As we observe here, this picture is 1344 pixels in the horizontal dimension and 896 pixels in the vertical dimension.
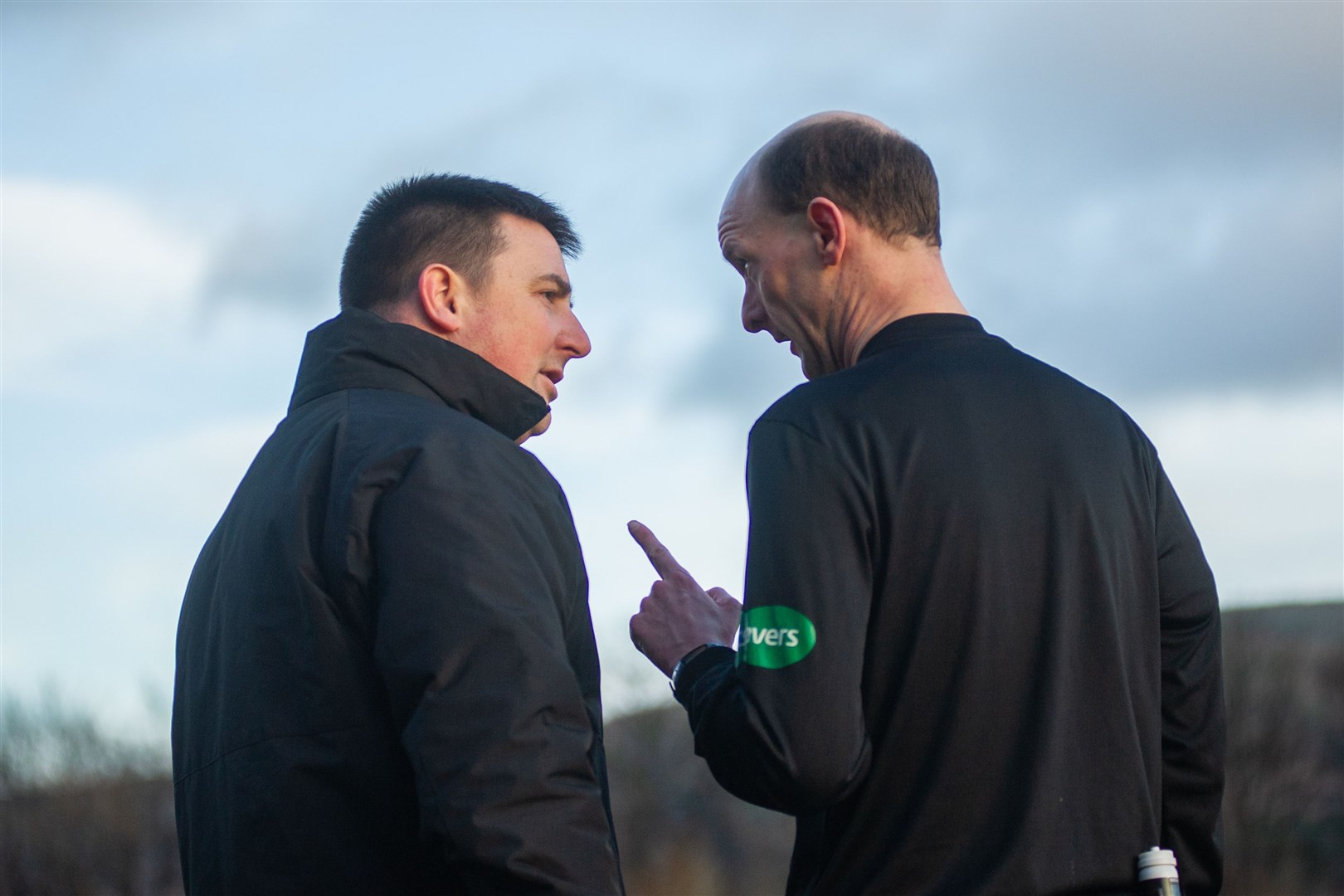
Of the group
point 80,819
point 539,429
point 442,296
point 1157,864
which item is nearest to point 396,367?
point 442,296

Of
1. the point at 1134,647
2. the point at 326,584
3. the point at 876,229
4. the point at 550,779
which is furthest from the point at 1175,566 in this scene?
the point at 326,584

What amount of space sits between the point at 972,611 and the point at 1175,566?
1.88ft

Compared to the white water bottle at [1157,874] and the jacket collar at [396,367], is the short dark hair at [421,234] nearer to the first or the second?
the jacket collar at [396,367]

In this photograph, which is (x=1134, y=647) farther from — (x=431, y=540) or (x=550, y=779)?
(x=431, y=540)

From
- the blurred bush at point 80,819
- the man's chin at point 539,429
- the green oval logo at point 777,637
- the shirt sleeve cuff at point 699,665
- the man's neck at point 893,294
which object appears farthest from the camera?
the blurred bush at point 80,819

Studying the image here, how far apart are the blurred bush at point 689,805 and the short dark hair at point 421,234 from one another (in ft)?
46.1

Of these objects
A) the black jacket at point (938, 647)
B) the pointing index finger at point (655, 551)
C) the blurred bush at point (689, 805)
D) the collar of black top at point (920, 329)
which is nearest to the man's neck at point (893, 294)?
the collar of black top at point (920, 329)

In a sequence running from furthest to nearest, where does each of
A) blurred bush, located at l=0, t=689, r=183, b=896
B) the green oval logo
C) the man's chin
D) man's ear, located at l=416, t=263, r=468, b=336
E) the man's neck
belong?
blurred bush, located at l=0, t=689, r=183, b=896, the man's chin, man's ear, located at l=416, t=263, r=468, b=336, the man's neck, the green oval logo

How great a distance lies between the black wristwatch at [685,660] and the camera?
2682 mm

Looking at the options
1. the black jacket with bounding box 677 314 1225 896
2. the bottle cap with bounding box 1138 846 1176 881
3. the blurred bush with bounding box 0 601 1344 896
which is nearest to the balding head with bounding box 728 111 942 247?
the black jacket with bounding box 677 314 1225 896

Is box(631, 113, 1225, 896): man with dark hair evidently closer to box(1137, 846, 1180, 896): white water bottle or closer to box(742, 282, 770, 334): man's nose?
box(1137, 846, 1180, 896): white water bottle

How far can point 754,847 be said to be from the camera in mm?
21656

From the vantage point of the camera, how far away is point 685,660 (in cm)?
269

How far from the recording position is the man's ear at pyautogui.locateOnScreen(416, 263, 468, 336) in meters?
3.48
